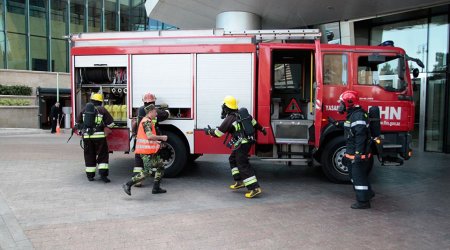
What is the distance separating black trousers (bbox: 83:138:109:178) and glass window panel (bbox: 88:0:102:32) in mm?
24122

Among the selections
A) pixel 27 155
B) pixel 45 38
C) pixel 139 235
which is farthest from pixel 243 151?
pixel 45 38

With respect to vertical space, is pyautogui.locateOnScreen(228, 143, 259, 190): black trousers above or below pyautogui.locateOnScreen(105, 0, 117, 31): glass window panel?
below

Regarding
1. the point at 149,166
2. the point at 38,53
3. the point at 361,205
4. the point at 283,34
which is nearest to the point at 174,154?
the point at 149,166

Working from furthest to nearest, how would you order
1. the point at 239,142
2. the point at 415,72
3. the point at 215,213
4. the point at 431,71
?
the point at 431,71 < the point at 415,72 < the point at 239,142 < the point at 215,213

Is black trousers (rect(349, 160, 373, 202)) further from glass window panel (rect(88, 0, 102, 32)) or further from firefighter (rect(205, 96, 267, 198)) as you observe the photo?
glass window panel (rect(88, 0, 102, 32))

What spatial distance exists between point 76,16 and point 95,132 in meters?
24.1

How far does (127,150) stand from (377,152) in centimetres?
Answer: 464

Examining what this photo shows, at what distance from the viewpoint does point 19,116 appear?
2284 centimetres

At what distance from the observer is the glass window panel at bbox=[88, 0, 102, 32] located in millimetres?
29281

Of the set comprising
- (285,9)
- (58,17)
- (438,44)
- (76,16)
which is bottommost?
(438,44)

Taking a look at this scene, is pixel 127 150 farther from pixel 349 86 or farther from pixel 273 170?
pixel 349 86

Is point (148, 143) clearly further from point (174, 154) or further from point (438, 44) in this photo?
point (438, 44)

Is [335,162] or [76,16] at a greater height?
[76,16]

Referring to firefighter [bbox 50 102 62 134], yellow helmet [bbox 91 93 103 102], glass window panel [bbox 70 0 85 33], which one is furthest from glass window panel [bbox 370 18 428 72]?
glass window panel [bbox 70 0 85 33]
